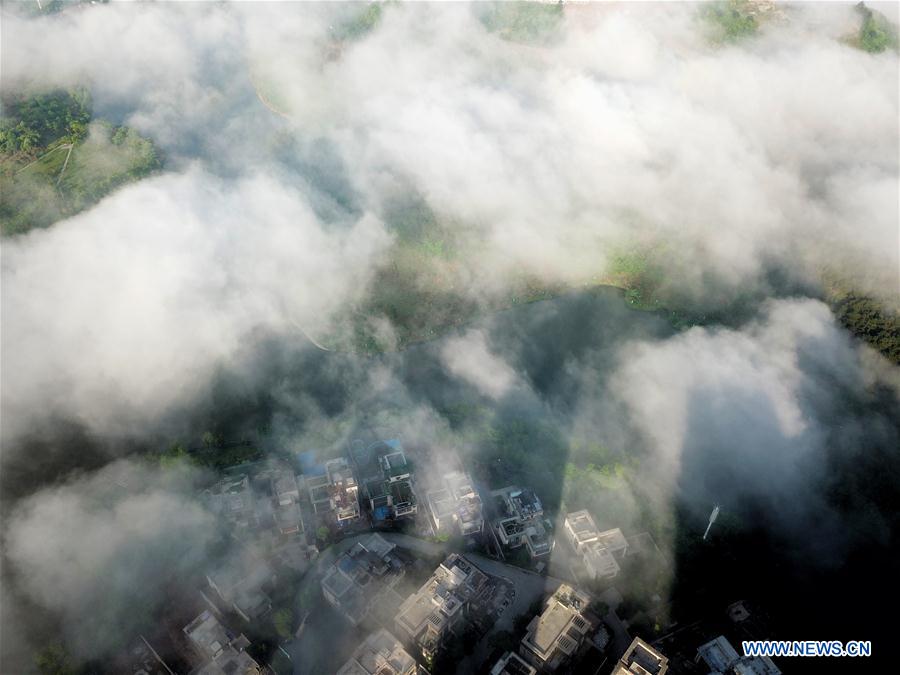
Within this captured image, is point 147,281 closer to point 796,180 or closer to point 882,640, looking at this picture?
point 882,640

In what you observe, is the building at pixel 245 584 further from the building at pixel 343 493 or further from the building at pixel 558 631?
the building at pixel 558 631

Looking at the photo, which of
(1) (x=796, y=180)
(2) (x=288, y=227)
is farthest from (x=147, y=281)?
(1) (x=796, y=180)

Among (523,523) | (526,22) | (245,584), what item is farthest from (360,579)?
(526,22)

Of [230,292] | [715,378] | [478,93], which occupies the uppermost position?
[478,93]

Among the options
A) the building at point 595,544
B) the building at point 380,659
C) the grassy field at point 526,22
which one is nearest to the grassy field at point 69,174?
the grassy field at point 526,22

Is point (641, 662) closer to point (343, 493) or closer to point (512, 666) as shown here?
point (512, 666)

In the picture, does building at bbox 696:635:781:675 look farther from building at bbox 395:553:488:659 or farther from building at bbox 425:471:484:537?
building at bbox 425:471:484:537
